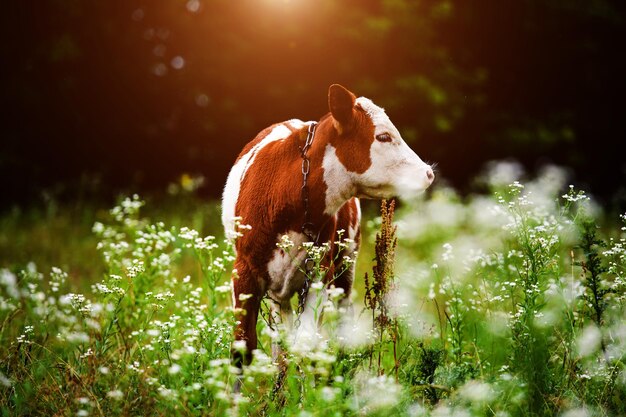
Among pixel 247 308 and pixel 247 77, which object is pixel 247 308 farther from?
pixel 247 77

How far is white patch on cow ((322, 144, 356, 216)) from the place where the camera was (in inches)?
165

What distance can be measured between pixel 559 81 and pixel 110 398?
10.8 m

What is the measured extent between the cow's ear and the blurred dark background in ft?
20.9

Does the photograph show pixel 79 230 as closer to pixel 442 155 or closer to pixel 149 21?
pixel 149 21

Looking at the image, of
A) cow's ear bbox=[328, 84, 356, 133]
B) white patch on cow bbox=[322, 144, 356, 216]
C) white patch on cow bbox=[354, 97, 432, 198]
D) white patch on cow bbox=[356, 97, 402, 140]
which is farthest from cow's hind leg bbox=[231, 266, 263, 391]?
white patch on cow bbox=[356, 97, 402, 140]

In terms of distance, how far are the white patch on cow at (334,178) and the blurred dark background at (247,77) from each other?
21.0 feet

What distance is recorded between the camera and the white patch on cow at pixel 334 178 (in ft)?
13.8

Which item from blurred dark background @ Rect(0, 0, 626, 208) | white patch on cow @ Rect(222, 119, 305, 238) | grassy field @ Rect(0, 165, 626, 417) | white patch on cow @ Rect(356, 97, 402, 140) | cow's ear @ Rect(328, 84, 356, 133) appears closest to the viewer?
grassy field @ Rect(0, 165, 626, 417)

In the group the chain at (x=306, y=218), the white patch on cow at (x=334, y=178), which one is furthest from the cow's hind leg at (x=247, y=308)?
the white patch on cow at (x=334, y=178)

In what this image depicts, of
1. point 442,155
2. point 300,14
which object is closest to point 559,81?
point 442,155

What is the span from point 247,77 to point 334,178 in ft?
22.8

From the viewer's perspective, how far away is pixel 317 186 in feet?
13.8

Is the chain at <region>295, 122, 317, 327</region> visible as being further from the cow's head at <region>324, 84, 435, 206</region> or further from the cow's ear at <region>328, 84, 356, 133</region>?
the cow's ear at <region>328, 84, 356, 133</region>

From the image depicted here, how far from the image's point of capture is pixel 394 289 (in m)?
3.95
